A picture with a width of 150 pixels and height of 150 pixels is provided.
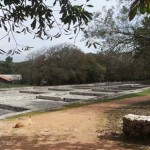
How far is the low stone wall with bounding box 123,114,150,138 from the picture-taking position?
8125 mm

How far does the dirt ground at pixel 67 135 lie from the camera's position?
7.73 metres

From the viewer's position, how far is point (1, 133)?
948 cm

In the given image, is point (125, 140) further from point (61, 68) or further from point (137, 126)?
point (61, 68)

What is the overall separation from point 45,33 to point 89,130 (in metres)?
5.12

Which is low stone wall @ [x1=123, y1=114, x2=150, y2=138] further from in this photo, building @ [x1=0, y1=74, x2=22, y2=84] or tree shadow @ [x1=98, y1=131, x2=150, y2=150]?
building @ [x1=0, y1=74, x2=22, y2=84]

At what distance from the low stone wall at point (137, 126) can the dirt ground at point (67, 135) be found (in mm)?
275

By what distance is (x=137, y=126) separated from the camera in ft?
27.1

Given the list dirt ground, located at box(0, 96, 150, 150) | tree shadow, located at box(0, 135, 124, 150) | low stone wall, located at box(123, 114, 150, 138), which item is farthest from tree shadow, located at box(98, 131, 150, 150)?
tree shadow, located at box(0, 135, 124, 150)

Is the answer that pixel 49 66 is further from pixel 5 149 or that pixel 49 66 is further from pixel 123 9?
pixel 5 149

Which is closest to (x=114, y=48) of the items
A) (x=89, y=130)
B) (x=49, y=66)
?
(x=89, y=130)

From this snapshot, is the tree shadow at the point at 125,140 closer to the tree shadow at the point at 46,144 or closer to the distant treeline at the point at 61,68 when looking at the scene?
the tree shadow at the point at 46,144

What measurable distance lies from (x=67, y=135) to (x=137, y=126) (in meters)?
1.71

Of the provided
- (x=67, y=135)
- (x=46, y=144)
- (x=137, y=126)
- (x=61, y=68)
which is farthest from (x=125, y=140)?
(x=61, y=68)

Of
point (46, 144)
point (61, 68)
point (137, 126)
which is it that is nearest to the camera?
point (46, 144)
